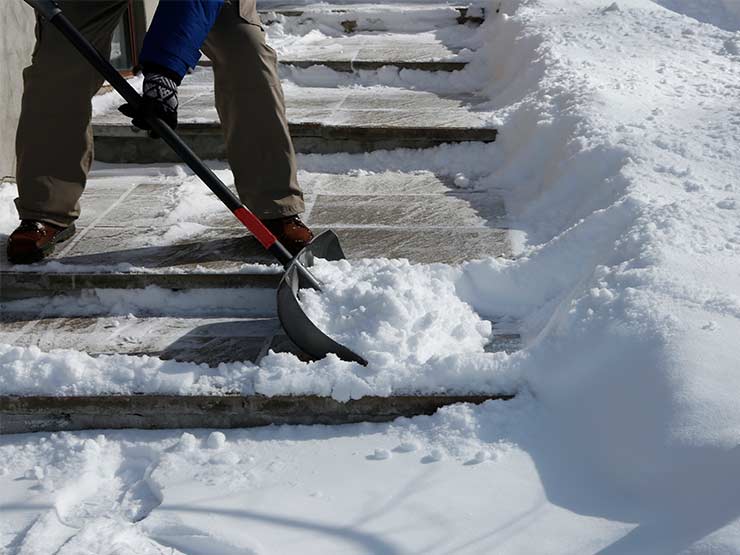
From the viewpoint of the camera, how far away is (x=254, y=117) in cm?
317

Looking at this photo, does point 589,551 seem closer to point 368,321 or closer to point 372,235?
point 368,321

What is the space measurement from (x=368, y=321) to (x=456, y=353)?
260 mm

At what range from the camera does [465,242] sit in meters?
3.31

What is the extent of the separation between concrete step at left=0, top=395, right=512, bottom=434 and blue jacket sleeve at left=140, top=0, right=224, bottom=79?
1.02 meters

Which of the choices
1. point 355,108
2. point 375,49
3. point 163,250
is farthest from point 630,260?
point 375,49

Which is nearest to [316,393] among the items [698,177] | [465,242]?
[465,242]

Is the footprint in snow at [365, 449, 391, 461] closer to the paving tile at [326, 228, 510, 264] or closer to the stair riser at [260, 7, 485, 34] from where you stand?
the paving tile at [326, 228, 510, 264]

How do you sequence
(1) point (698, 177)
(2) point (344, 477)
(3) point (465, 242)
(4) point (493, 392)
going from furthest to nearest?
1. (3) point (465, 242)
2. (1) point (698, 177)
3. (4) point (493, 392)
4. (2) point (344, 477)

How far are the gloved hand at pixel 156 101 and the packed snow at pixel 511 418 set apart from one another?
2.25 feet

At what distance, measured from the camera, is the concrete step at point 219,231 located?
3061 mm

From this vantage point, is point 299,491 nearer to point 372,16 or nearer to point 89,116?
point 89,116

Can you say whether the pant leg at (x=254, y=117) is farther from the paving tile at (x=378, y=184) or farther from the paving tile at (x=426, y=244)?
the paving tile at (x=378, y=184)

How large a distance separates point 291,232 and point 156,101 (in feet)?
2.20

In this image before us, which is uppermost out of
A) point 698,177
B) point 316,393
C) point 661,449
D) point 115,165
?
point 698,177
